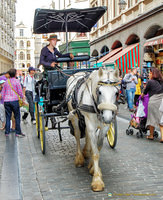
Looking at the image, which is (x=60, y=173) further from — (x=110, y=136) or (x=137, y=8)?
(x=137, y=8)

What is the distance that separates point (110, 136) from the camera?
6836mm

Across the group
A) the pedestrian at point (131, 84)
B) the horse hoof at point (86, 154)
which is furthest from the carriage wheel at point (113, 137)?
the pedestrian at point (131, 84)

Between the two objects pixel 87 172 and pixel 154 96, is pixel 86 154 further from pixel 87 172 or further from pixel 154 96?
pixel 154 96

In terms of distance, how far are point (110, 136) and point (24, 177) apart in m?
2.52

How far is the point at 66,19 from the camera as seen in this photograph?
766cm

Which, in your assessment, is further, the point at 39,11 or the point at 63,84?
the point at 39,11

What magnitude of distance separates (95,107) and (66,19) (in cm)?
390

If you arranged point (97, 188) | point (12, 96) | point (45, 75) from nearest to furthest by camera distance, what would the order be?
→ point (97, 188)
point (45, 75)
point (12, 96)

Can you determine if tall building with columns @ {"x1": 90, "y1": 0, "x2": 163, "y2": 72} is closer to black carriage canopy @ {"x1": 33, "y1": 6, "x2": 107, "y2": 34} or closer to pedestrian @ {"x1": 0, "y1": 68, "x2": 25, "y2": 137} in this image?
black carriage canopy @ {"x1": 33, "y1": 6, "x2": 107, "y2": 34}

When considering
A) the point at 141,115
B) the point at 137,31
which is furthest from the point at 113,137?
the point at 137,31

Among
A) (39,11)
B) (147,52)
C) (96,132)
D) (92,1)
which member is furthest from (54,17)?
(92,1)

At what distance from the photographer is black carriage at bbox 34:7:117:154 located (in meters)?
6.32

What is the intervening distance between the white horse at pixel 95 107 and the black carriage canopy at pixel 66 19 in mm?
2685

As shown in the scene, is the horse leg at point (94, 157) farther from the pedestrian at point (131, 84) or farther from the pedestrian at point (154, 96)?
the pedestrian at point (131, 84)
